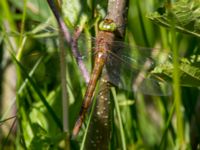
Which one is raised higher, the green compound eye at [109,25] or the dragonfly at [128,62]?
the green compound eye at [109,25]

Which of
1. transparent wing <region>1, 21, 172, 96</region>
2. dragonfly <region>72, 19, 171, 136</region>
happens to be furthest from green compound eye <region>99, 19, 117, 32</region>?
transparent wing <region>1, 21, 172, 96</region>

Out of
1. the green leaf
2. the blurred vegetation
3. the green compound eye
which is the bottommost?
the blurred vegetation

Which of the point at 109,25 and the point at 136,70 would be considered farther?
the point at 136,70

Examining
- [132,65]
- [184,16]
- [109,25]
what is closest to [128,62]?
[132,65]

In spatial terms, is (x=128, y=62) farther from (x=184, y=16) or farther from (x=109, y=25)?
(x=184, y=16)

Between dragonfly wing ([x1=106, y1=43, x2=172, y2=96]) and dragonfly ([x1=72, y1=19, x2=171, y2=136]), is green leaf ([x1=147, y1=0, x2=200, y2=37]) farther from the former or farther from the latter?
dragonfly wing ([x1=106, y1=43, x2=172, y2=96])

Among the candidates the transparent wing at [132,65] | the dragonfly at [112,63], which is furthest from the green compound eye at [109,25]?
the transparent wing at [132,65]

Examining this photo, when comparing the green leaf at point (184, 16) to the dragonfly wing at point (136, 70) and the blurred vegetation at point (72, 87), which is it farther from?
the dragonfly wing at point (136, 70)
